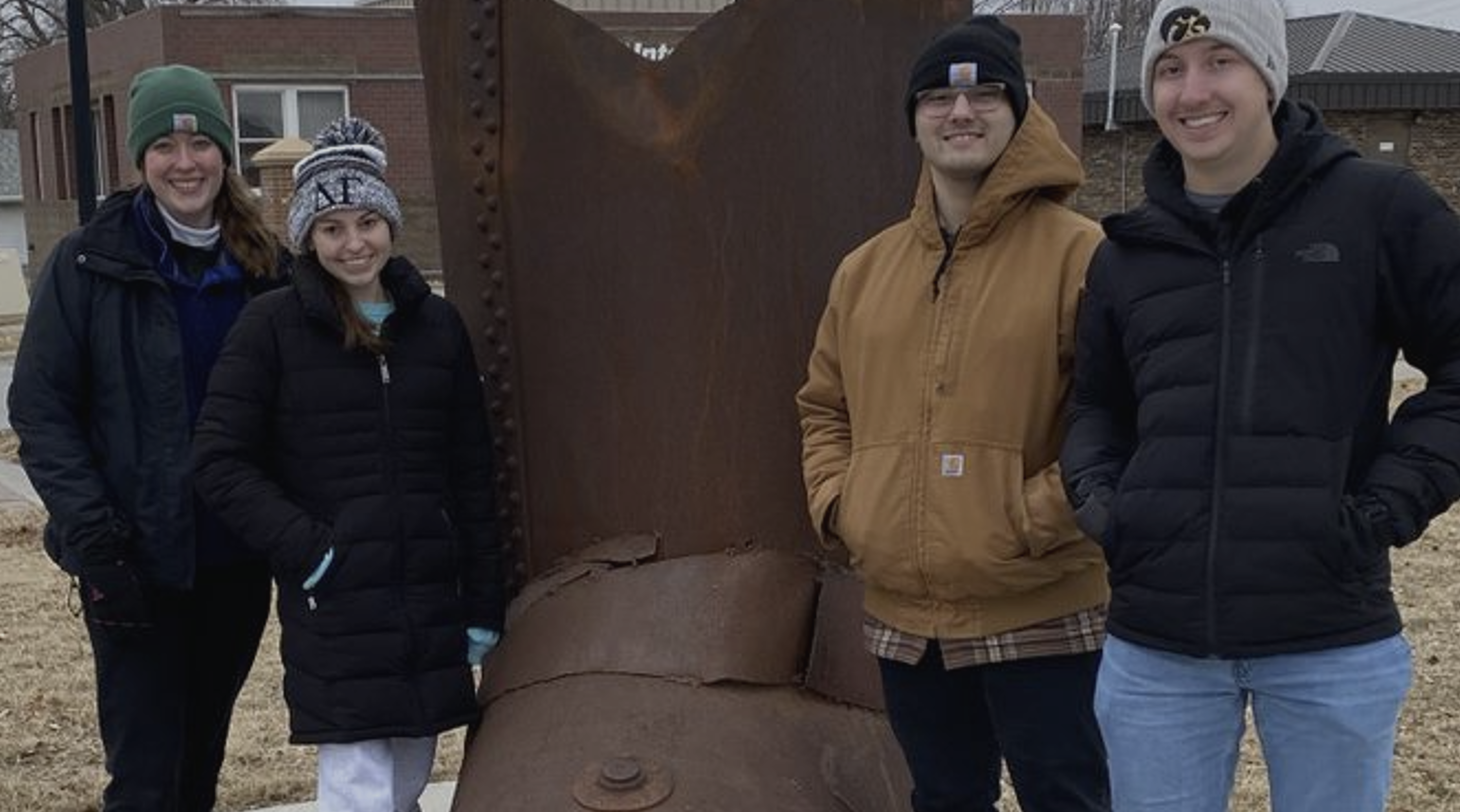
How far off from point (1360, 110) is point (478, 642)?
27.0 meters

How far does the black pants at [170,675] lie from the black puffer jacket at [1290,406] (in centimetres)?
183

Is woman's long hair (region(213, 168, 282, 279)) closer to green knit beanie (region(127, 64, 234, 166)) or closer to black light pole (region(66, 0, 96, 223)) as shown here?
green knit beanie (region(127, 64, 234, 166))

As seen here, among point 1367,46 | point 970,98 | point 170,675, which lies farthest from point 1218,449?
point 1367,46

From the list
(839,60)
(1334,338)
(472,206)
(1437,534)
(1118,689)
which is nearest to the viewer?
(1334,338)

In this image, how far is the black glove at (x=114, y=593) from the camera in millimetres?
2969

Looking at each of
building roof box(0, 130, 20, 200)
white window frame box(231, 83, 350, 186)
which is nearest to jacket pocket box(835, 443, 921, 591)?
white window frame box(231, 83, 350, 186)

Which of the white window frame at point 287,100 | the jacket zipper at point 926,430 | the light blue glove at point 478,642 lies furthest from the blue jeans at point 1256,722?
the white window frame at point 287,100

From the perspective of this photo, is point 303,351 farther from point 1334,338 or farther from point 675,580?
point 1334,338

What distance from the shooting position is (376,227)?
9.05ft

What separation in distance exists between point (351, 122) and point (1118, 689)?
61.2 inches

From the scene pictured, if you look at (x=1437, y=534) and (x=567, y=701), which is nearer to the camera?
(x=567, y=701)

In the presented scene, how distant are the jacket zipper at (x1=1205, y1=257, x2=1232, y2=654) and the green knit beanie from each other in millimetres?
1877

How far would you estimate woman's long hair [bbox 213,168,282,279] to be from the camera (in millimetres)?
3128

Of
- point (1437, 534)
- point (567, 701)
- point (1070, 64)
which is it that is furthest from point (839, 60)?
point (1070, 64)
